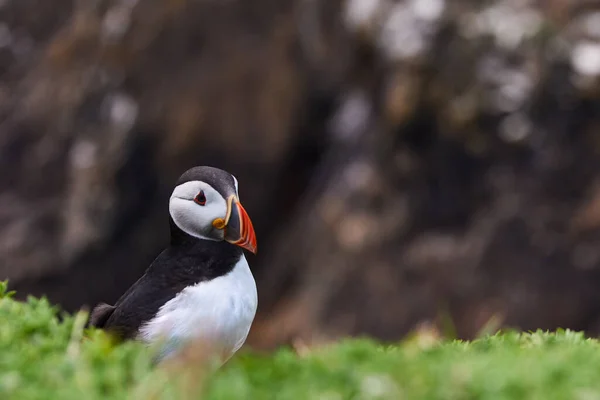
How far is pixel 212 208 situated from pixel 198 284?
0.37 meters

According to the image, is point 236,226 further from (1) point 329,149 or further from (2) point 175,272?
(1) point 329,149

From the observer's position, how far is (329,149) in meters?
11.7

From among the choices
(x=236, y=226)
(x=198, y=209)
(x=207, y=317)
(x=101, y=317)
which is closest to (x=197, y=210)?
(x=198, y=209)

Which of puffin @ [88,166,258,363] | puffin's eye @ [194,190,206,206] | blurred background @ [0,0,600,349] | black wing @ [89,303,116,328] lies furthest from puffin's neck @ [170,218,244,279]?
blurred background @ [0,0,600,349]

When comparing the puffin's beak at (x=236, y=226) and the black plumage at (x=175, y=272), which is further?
the puffin's beak at (x=236, y=226)

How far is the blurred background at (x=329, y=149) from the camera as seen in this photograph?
966 centimetres

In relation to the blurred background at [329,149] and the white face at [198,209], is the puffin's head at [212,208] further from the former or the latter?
the blurred background at [329,149]

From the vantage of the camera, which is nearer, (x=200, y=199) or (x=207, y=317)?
(x=207, y=317)

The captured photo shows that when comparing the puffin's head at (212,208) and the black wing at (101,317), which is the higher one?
the puffin's head at (212,208)

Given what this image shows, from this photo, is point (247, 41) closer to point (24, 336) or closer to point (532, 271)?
point (532, 271)

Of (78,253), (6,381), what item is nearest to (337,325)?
(78,253)

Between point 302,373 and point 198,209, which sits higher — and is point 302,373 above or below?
below

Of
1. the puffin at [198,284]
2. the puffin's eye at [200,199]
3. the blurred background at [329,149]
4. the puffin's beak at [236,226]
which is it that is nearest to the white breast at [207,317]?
the puffin at [198,284]

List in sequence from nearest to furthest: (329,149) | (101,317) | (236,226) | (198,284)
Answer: (198,284)
(236,226)
(101,317)
(329,149)
